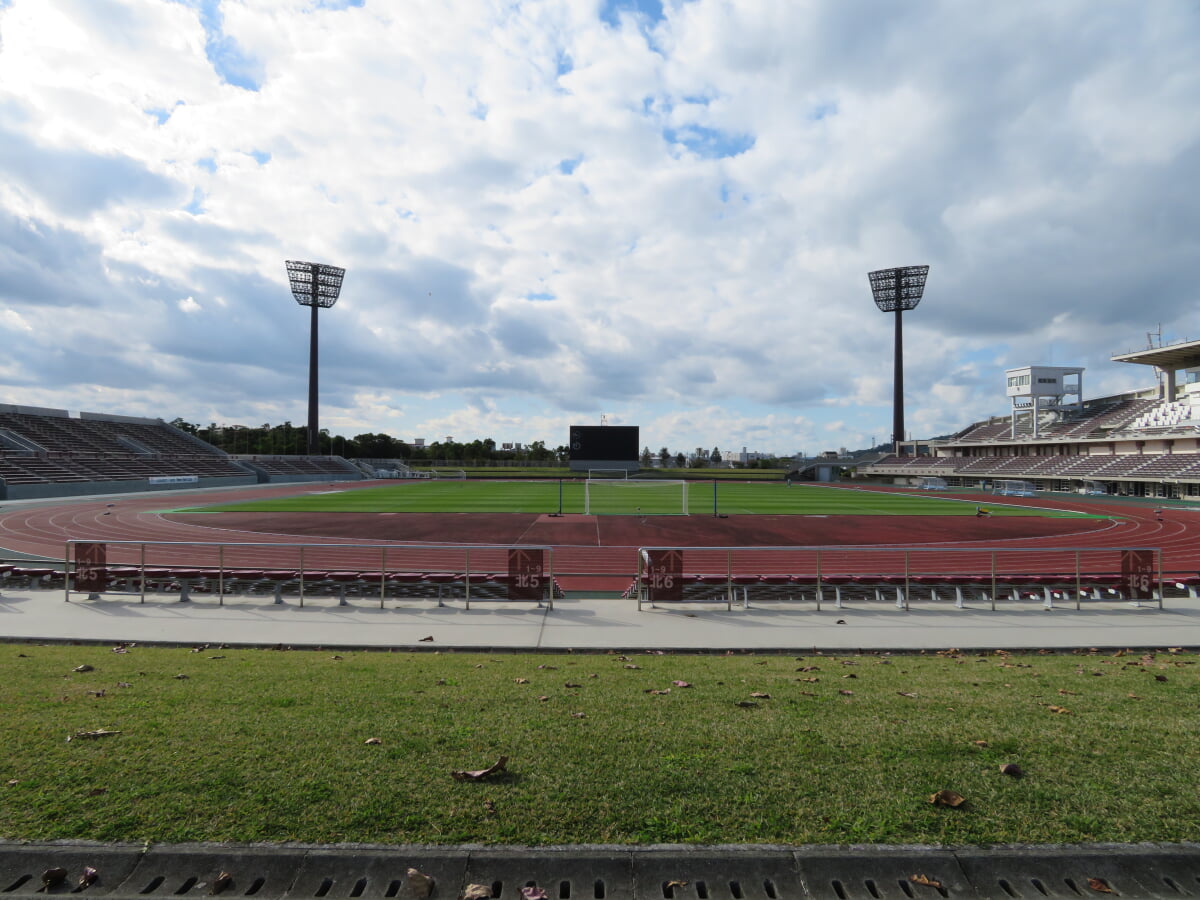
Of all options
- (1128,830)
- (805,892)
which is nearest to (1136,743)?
(1128,830)

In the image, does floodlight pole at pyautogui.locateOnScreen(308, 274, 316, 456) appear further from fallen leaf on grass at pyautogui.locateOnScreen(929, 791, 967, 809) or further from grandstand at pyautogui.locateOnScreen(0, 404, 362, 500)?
fallen leaf on grass at pyautogui.locateOnScreen(929, 791, 967, 809)

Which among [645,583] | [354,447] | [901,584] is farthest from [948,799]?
[354,447]

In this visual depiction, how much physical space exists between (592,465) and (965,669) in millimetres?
62257

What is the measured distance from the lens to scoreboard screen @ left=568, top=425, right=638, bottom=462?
68188mm

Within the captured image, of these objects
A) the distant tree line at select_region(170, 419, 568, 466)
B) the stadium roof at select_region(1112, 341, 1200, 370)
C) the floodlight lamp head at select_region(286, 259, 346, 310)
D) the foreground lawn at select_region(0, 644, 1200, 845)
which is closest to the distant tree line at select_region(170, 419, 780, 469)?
the distant tree line at select_region(170, 419, 568, 466)

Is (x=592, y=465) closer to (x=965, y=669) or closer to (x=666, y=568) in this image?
(x=666, y=568)

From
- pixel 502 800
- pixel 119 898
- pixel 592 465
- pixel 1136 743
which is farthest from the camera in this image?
pixel 592 465

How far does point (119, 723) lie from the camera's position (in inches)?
178

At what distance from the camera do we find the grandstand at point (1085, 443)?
167ft

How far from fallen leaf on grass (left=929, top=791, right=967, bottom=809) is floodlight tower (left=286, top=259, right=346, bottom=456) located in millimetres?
87300

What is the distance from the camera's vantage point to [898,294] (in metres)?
88.4

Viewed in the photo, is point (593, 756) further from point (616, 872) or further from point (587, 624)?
point (587, 624)

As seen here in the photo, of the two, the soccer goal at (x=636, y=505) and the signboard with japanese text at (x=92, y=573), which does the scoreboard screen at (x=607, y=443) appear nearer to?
the soccer goal at (x=636, y=505)

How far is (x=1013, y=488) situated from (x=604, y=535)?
54877mm
